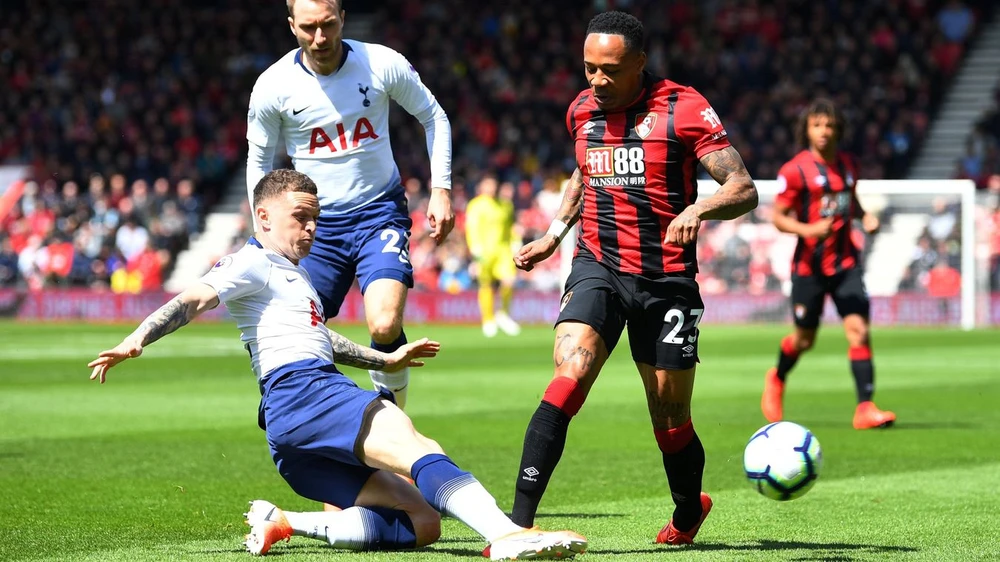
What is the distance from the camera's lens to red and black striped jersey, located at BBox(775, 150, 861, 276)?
11.0m

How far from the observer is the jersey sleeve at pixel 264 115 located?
24.0 ft

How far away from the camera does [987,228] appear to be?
1027 inches

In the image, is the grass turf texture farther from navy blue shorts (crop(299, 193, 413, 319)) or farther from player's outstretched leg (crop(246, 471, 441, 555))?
navy blue shorts (crop(299, 193, 413, 319))

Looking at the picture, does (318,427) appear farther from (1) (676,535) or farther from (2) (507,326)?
(2) (507,326)

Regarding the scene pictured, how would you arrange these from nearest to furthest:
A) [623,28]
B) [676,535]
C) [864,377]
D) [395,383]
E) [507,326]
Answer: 1. [623,28]
2. [676,535]
3. [395,383]
4. [864,377]
5. [507,326]

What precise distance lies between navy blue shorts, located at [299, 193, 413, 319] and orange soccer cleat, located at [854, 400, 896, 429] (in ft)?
15.8

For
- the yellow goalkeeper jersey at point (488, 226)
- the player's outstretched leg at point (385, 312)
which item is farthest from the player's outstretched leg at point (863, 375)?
the yellow goalkeeper jersey at point (488, 226)

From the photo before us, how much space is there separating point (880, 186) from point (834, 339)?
14.8ft

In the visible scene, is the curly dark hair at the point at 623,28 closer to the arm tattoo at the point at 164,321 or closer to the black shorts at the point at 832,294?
the arm tattoo at the point at 164,321

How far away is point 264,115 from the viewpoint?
24.1 feet

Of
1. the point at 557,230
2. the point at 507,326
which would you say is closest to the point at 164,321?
the point at 557,230

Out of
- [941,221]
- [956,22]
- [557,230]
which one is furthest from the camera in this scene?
[956,22]

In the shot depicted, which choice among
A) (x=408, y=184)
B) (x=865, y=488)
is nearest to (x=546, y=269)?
(x=408, y=184)

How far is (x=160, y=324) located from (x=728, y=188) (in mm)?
2281
